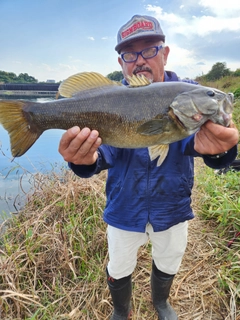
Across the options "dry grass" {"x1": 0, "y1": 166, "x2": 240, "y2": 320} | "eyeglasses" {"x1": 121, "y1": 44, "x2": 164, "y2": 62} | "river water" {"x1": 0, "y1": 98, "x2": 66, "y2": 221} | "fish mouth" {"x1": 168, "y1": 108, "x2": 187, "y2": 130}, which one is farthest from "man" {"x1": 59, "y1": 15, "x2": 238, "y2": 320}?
"river water" {"x1": 0, "y1": 98, "x2": 66, "y2": 221}

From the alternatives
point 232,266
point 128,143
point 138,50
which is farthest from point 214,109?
point 232,266

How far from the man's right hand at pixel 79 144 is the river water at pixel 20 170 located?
128 inches

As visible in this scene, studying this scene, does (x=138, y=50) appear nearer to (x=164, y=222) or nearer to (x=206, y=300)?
(x=164, y=222)

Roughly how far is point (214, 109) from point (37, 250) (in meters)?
2.87

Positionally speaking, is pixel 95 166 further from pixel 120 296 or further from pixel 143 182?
pixel 120 296

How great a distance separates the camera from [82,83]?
1.85 metres

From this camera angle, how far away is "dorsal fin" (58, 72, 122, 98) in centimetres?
183

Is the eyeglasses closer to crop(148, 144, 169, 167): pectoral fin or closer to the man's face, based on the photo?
the man's face

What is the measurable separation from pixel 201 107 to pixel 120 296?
6.47 ft

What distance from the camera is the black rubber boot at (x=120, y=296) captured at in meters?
2.47

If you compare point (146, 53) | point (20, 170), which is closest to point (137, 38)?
point (146, 53)

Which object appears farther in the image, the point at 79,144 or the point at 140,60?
the point at 140,60

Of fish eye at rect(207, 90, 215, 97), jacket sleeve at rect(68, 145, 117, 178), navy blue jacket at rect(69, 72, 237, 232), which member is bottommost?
navy blue jacket at rect(69, 72, 237, 232)

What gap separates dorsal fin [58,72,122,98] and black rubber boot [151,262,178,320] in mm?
1898
